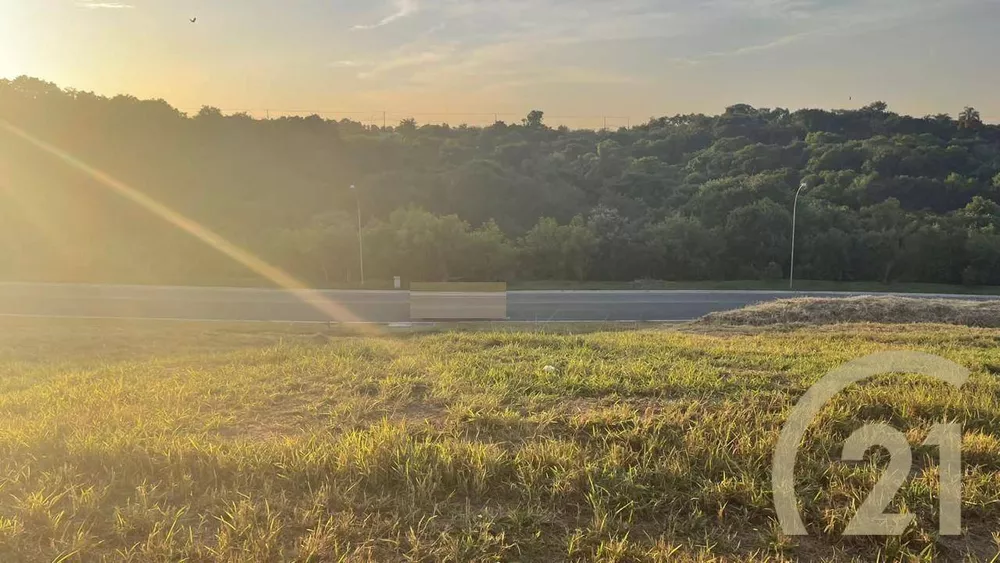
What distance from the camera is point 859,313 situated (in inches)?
567

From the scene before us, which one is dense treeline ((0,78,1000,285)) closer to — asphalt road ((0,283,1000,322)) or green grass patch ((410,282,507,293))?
green grass patch ((410,282,507,293))

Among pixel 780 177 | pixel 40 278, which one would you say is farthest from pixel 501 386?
pixel 780 177

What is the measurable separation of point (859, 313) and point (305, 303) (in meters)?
21.9

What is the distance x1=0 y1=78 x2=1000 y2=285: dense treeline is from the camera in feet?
116

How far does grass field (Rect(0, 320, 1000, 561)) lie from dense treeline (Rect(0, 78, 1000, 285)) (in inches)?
1198

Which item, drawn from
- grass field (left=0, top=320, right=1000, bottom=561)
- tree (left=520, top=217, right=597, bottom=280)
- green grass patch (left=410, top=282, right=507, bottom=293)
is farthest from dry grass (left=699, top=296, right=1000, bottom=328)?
tree (left=520, top=217, right=597, bottom=280)

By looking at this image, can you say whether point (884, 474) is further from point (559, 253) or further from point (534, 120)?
point (534, 120)

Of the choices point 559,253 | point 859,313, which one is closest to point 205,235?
point 559,253

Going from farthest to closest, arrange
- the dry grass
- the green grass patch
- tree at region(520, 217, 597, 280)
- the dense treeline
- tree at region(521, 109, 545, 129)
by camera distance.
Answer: tree at region(521, 109, 545, 129)
tree at region(520, 217, 597, 280)
the dense treeline
the green grass patch
the dry grass

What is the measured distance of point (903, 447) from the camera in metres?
3.29

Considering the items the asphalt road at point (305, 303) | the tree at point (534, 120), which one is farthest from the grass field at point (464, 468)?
the tree at point (534, 120)

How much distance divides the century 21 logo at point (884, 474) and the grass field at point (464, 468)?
1.9 inches

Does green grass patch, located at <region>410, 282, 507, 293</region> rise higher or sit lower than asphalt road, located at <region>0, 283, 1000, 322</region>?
higher

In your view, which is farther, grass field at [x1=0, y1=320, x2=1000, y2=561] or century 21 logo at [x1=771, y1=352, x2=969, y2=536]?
century 21 logo at [x1=771, y1=352, x2=969, y2=536]
